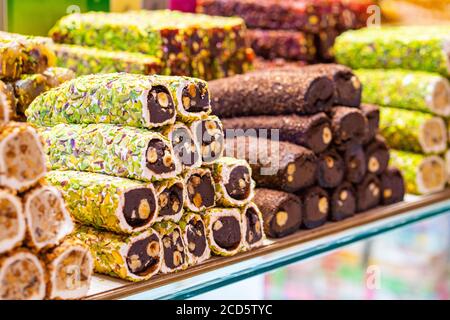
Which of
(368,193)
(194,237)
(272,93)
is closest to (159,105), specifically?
(194,237)

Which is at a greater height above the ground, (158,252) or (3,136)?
(3,136)

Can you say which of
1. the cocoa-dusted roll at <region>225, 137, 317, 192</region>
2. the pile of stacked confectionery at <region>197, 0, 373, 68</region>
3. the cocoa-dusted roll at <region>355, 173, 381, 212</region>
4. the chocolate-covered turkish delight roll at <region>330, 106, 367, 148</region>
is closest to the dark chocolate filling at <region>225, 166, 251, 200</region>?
the cocoa-dusted roll at <region>225, 137, 317, 192</region>

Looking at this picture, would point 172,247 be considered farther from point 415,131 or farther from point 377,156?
point 415,131

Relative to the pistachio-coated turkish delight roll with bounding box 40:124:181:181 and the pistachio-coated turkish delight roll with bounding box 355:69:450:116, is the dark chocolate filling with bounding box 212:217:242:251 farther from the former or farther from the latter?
the pistachio-coated turkish delight roll with bounding box 355:69:450:116

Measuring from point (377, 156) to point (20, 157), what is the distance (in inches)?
54.1

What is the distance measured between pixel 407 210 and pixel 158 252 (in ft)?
3.40

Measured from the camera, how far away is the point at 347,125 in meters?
2.33

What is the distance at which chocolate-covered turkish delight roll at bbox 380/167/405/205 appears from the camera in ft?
8.35

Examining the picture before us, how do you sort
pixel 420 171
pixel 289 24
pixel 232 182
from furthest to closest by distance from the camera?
pixel 289 24
pixel 420 171
pixel 232 182

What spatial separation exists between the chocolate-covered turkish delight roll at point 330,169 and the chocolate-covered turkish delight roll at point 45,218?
983 mm

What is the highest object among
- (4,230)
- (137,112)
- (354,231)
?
(137,112)
